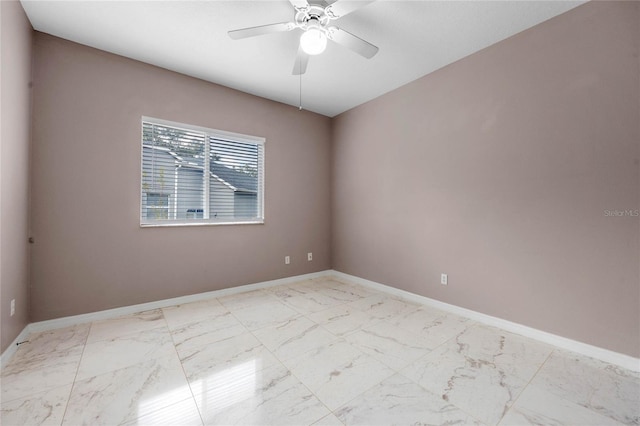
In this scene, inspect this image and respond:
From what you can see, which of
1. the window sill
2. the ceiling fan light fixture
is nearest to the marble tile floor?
the window sill

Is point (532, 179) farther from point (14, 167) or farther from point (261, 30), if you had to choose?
point (14, 167)

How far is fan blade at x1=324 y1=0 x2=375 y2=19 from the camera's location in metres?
1.75

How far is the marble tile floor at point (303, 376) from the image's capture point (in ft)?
4.84

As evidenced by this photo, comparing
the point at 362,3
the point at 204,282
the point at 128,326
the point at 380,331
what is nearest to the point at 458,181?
the point at 380,331

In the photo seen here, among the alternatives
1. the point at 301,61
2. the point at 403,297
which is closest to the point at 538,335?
the point at 403,297

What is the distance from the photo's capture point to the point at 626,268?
6.32 feet

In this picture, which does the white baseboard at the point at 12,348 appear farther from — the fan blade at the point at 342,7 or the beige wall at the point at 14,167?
the fan blade at the point at 342,7

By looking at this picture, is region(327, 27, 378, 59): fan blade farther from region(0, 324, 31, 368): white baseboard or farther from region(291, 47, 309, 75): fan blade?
region(0, 324, 31, 368): white baseboard

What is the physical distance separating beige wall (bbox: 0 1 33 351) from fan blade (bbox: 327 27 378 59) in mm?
2345

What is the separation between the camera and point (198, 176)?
334 cm

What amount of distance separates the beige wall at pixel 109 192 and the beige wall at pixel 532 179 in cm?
224

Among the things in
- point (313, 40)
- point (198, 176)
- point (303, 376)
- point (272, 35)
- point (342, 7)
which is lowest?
point (303, 376)

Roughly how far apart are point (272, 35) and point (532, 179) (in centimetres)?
275

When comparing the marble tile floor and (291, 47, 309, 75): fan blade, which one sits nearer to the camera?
the marble tile floor
